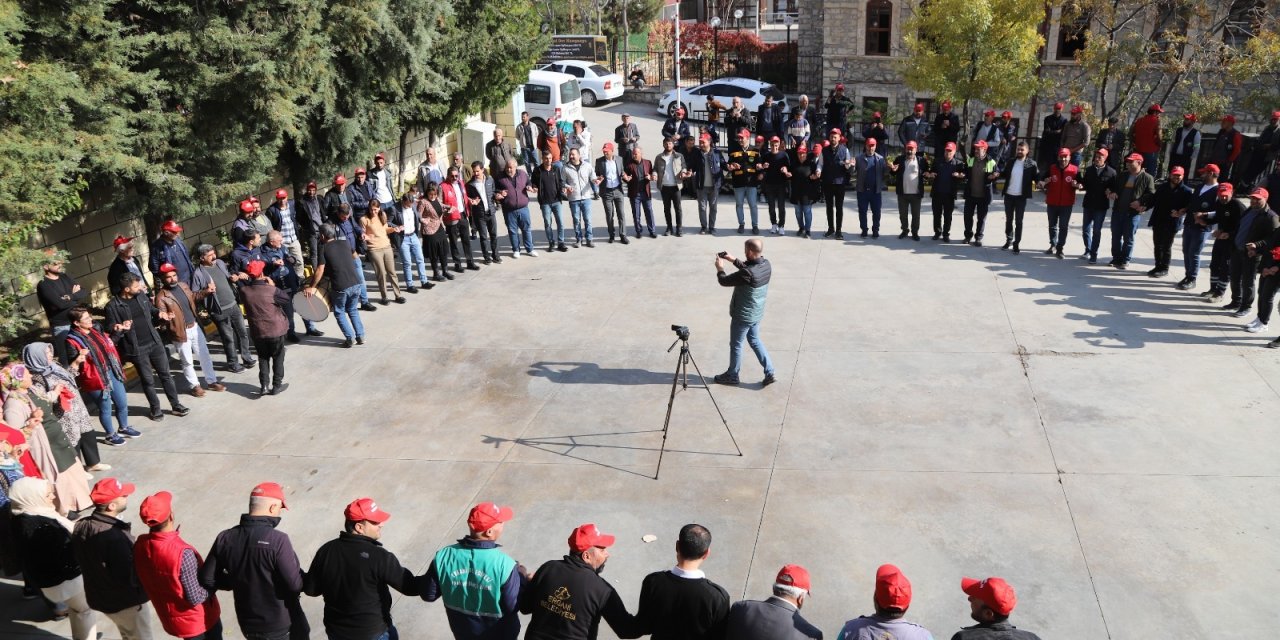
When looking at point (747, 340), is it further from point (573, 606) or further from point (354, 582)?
point (354, 582)

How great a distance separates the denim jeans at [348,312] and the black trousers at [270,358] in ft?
3.78

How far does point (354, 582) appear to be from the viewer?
509cm

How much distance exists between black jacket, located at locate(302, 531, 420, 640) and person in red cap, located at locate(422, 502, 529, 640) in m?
0.21

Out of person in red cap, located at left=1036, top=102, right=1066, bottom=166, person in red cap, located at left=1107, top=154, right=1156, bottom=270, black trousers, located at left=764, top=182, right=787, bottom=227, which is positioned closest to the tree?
person in red cap, located at left=1036, top=102, right=1066, bottom=166

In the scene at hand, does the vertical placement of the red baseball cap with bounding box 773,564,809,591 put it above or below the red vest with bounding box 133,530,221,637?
above

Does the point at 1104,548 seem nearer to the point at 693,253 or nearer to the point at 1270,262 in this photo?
the point at 1270,262

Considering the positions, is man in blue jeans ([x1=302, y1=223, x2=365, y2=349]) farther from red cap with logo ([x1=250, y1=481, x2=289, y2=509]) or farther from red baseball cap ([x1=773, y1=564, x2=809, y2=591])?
red baseball cap ([x1=773, y1=564, x2=809, y2=591])

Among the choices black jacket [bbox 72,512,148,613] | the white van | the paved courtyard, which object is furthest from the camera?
the white van

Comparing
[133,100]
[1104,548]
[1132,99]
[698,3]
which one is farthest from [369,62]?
[698,3]

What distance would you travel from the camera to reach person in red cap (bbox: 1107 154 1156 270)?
12492mm

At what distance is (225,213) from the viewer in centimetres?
1391

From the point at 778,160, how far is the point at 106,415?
10.1 m

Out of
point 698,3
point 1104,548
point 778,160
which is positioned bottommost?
point 1104,548

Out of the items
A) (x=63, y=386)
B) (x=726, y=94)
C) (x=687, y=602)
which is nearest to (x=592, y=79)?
(x=726, y=94)
